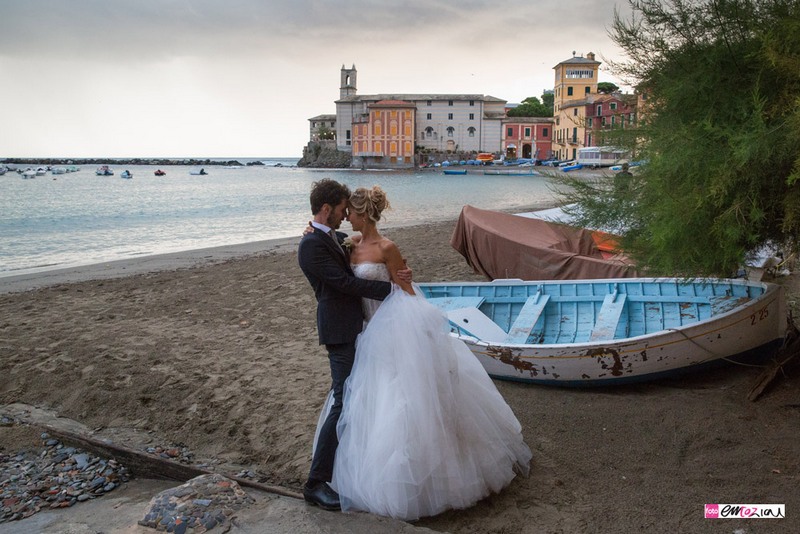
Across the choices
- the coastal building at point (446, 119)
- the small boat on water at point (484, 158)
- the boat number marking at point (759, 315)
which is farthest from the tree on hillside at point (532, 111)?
the boat number marking at point (759, 315)

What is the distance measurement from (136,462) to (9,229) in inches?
1171

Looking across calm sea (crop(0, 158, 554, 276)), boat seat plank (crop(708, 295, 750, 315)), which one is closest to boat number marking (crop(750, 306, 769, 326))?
boat seat plank (crop(708, 295, 750, 315))

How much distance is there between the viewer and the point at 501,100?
4259 inches

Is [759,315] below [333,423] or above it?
above

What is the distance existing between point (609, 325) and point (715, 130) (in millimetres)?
2543

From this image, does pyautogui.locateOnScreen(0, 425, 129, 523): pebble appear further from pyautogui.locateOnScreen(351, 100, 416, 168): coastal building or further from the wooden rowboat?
pyautogui.locateOnScreen(351, 100, 416, 168): coastal building

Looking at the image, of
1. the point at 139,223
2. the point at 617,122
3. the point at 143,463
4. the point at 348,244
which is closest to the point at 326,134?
the point at 139,223

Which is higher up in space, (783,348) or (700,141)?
(700,141)

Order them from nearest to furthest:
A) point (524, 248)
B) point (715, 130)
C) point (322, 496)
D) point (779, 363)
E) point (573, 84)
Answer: point (322, 496)
point (715, 130)
point (779, 363)
point (524, 248)
point (573, 84)

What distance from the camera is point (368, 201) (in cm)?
413

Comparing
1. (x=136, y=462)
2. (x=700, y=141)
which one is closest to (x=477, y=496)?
(x=136, y=462)

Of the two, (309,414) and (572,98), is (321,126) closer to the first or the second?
(572,98)

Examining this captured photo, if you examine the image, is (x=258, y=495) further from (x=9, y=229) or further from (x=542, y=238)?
(x=9, y=229)

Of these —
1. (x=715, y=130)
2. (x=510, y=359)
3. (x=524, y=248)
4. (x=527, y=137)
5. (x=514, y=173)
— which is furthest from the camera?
(x=527, y=137)
